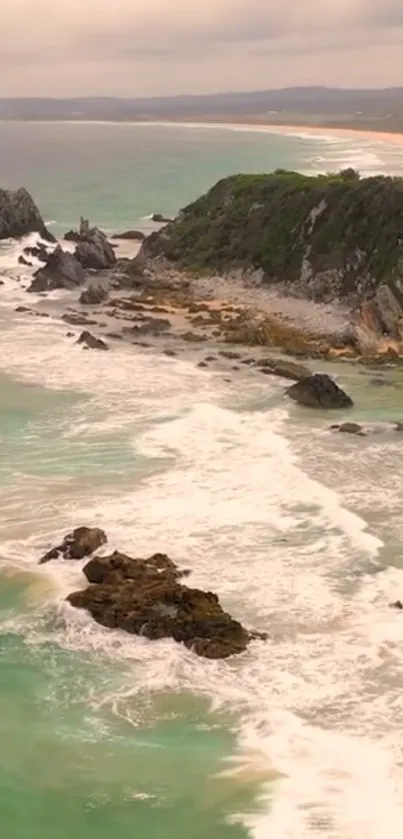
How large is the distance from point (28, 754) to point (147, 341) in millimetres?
32681

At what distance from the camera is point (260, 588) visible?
23500mm

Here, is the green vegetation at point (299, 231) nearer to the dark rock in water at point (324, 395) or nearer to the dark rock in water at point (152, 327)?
the dark rock in water at point (152, 327)

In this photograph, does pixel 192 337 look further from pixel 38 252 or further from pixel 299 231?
pixel 38 252

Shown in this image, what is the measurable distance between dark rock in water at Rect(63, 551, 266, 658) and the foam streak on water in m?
0.33

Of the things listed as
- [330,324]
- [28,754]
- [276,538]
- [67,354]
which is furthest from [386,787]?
[330,324]

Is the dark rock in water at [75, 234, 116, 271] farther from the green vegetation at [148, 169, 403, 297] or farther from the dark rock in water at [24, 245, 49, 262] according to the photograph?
the dark rock in water at [24, 245, 49, 262]

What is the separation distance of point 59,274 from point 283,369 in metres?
25.5

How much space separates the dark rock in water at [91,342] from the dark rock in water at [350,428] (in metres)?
15.8

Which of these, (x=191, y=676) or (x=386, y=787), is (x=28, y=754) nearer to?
(x=191, y=676)

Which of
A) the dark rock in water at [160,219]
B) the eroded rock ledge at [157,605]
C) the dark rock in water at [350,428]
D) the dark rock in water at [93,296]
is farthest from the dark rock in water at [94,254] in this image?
the eroded rock ledge at [157,605]

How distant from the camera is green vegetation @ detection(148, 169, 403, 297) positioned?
5562 centimetres

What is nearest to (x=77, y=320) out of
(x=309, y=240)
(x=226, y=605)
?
(x=309, y=240)

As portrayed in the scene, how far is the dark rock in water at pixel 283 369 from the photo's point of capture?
42156 mm

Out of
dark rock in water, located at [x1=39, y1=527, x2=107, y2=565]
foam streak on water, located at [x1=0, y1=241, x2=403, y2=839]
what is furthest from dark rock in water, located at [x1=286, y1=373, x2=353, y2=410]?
dark rock in water, located at [x1=39, y1=527, x2=107, y2=565]
